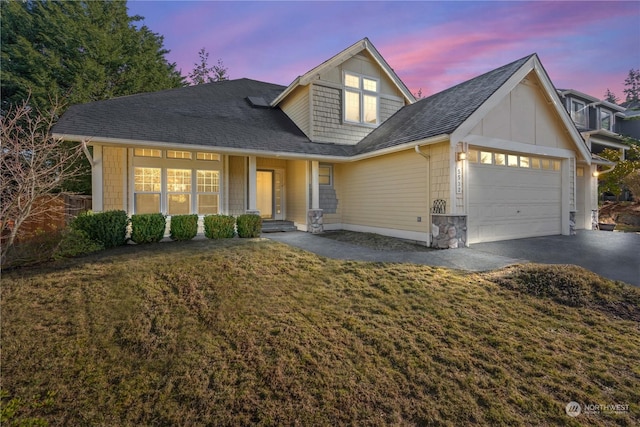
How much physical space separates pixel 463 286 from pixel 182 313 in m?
4.42

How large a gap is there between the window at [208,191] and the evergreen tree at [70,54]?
8321 millimetres

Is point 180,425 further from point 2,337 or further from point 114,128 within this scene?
point 114,128

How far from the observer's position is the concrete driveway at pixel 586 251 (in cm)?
614

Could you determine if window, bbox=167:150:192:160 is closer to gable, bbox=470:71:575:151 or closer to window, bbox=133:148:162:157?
window, bbox=133:148:162:157

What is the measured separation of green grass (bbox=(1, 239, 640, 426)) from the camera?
2.61 m

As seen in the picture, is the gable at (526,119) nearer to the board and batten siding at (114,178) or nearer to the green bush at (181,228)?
the green bush at (181,228)

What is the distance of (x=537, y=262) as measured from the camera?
6496 mm

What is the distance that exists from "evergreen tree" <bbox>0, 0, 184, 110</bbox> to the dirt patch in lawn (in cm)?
1319

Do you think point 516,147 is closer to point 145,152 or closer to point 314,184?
point 314,184

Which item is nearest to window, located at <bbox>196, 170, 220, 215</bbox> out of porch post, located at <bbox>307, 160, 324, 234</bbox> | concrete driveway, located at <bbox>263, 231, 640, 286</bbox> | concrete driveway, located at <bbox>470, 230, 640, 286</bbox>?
concrete driveway, located at <bbox>263, 231, 640, 286</bbox>

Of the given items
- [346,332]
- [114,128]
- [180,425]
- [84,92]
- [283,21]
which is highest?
[283,21]

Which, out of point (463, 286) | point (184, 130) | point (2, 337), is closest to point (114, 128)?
point (184, 130)

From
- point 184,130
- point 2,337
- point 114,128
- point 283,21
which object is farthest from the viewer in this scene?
point 283,21

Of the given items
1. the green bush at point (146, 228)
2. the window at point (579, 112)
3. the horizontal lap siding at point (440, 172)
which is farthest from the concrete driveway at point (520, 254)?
the window at point (579, 112)
